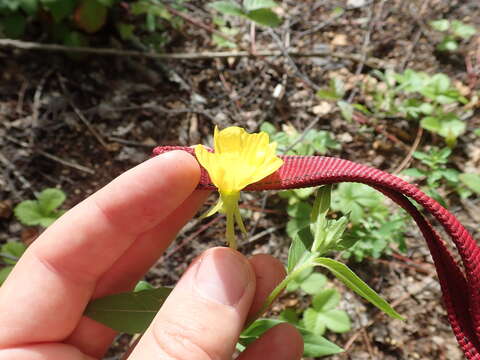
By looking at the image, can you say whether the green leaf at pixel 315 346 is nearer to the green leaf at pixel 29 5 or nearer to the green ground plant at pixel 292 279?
the green ground plant at pixel 292 279

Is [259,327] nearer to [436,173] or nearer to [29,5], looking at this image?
[436,173]

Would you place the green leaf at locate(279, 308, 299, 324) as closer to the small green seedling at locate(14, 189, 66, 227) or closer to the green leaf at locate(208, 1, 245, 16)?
the small green seedling at locate(14, 189, 66, 227)

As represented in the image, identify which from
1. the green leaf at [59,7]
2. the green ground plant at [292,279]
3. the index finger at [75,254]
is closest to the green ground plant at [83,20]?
the green leaf at [59,7]

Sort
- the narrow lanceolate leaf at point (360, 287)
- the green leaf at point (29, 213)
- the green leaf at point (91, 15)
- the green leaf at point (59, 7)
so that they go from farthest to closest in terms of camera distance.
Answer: the green leaf at point (91, 15)
the green leaf at point (59, 7)
the green leaf at point (29, 213)
the narrow lanceolate leaf at point (360, 287)

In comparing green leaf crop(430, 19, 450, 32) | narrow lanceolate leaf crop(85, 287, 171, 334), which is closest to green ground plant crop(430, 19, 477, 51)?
green leaf crop(430, 19, 450, 32)

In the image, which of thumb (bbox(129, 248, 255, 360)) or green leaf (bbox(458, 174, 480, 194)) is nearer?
thumb (bbox(129, 248, 255, 360))

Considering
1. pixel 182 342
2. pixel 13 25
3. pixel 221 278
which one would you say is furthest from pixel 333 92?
pixel 13 25

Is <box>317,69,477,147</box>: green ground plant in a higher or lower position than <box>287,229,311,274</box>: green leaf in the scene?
higher

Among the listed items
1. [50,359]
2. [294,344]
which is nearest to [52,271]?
[50,359]
